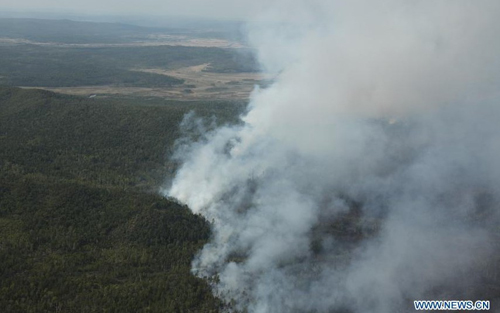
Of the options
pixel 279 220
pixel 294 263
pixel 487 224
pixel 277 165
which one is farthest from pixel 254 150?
pixel 487 224

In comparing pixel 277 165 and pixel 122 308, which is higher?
pixel 277 165

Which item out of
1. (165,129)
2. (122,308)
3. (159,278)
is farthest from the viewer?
(165,129)

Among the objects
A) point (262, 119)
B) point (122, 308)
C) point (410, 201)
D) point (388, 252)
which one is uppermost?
point (262, 119)

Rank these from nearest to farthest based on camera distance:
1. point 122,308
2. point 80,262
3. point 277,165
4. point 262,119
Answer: point 122,308 → point 80,262 → point 277,165 → point 262,119

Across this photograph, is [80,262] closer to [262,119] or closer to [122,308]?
[122,308]

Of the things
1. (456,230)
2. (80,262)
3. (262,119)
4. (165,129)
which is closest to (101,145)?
(165,129)

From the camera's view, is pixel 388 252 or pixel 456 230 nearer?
pixel 388 252

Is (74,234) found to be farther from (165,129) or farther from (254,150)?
(165,129)
